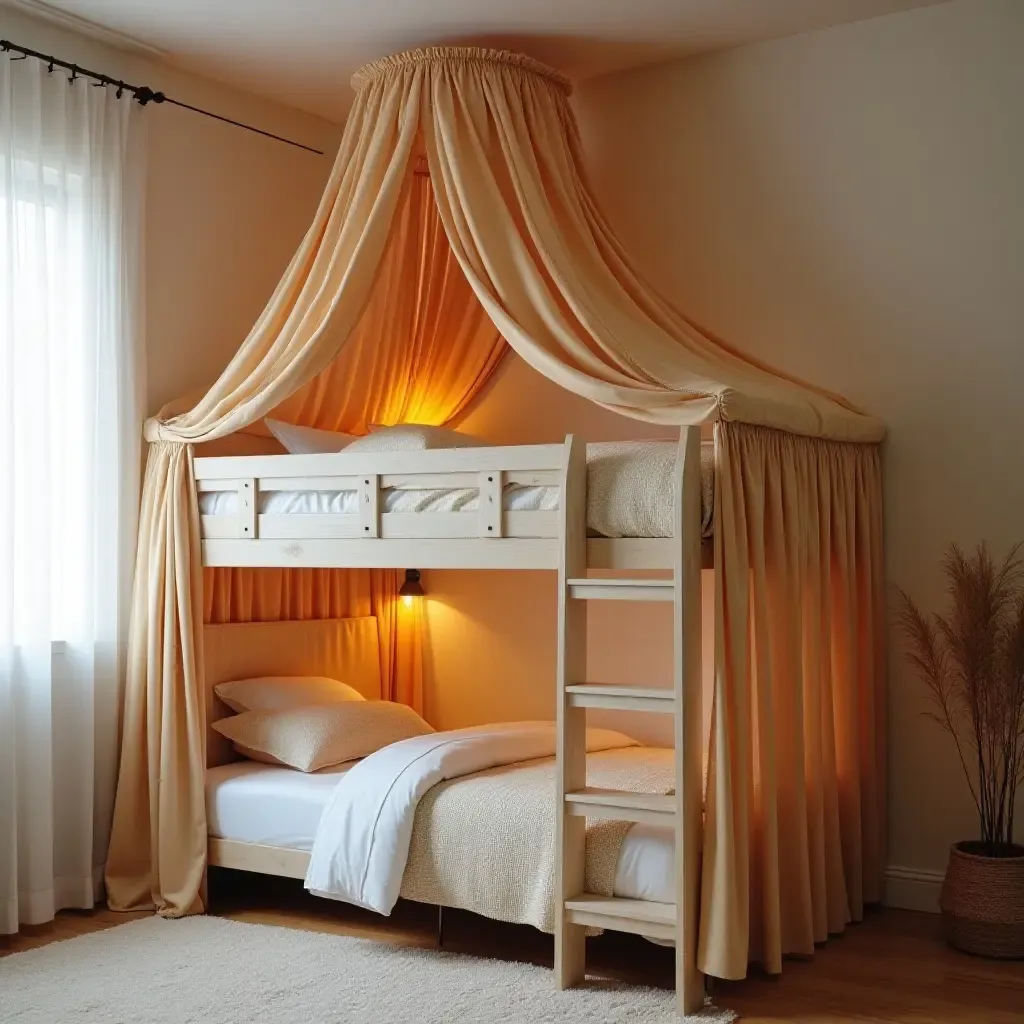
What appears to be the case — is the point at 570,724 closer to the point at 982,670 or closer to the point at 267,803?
the point at 267,803

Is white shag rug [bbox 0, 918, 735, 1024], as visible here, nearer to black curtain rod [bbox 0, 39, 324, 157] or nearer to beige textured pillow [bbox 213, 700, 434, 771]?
beige textured pillow [bbox 213, 700, 434, 771]

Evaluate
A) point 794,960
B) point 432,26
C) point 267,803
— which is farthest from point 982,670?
point 432,26

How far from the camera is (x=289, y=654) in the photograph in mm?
4832

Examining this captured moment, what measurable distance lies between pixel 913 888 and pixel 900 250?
6.78 ft

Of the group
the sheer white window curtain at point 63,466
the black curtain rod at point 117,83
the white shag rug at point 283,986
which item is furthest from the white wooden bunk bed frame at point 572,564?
the black curtain rod at point 117,83

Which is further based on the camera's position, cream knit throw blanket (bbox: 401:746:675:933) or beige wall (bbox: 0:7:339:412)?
beige wall (bbox: 0:7:339:412)

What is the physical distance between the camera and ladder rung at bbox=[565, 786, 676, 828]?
3.27 metres

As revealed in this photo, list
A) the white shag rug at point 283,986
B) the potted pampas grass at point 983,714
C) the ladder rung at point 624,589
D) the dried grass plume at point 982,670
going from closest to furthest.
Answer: the white shag rug at point 283,986, the ladder rung at point 624,589, the potted pampas grass at point 983,714, the dried grass plume at point 982,670

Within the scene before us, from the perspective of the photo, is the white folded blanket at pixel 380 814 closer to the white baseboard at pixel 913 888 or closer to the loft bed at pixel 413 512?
the loft bed at pixel 413 512

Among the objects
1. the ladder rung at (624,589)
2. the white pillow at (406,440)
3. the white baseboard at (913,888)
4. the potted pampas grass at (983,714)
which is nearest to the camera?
the ladder rung at (624,589)

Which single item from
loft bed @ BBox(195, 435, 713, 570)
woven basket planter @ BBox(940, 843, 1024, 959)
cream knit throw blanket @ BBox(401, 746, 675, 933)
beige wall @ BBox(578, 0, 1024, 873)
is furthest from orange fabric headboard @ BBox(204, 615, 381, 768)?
woven basket planter @ BBox(940, 843, 1024, 959)

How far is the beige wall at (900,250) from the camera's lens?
414 centimetres

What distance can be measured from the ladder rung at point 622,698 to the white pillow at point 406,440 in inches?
35.3

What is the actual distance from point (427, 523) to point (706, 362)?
94 centimetres
